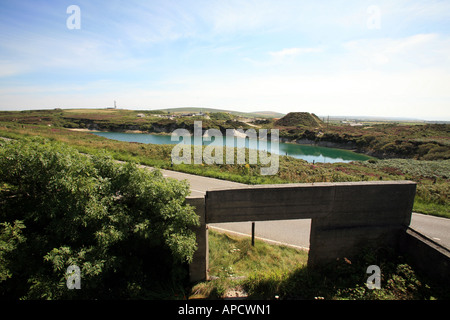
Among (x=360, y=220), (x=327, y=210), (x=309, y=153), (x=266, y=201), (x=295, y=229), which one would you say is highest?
(x=266, y=201)

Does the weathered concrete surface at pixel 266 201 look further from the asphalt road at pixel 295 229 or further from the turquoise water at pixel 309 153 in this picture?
the turquoise water at pixel 309 153

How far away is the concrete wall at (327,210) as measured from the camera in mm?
6297

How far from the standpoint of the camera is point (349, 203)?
21.9 ft

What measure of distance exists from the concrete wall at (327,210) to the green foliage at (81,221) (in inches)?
47.3

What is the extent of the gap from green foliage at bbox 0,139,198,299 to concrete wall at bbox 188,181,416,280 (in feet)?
3.94

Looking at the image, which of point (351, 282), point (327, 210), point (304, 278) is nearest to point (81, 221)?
point (304, 278)

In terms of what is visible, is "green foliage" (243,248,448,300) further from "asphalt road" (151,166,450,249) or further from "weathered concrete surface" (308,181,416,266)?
"asphalt road" (151,166,450,249)

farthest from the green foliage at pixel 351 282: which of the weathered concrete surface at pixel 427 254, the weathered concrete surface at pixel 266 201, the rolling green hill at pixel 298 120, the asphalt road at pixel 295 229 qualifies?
the rolling green hill at pixel 298 120

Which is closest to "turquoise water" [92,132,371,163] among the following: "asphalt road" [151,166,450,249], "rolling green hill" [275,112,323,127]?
"rolling green hill" [275,112,323,127]

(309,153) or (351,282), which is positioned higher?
(351,282)

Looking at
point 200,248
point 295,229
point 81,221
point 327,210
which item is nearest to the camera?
point 81,221

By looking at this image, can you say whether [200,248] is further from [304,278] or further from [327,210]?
[327,210]

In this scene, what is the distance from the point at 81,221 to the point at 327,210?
21.7 ft

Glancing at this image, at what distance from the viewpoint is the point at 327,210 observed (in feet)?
21.7
